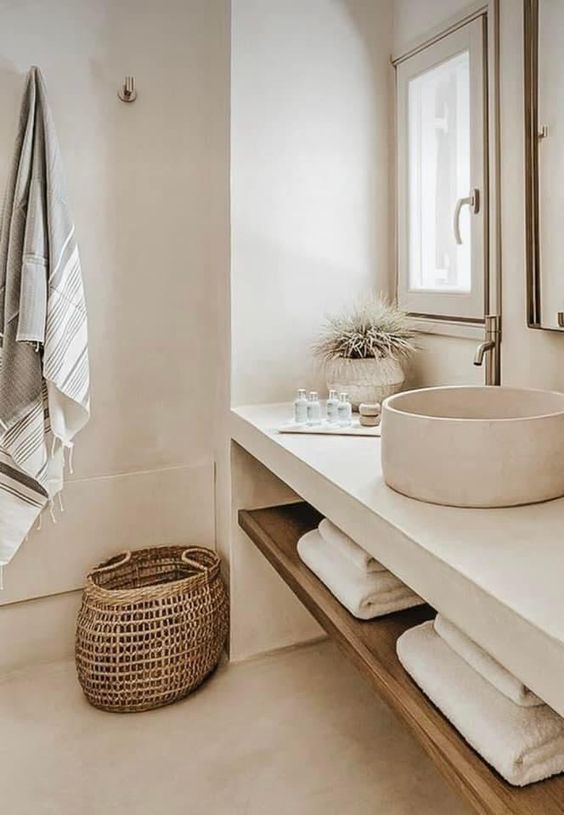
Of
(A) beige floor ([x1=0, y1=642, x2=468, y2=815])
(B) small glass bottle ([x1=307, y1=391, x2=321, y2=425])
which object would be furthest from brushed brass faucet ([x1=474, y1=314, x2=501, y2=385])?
(A) beige floor ([x1=0, y1=642, x2=468, y2=815])

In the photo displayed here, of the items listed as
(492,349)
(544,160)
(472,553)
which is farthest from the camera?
(492,349)

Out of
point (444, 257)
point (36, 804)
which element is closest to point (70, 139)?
point (444, 257)

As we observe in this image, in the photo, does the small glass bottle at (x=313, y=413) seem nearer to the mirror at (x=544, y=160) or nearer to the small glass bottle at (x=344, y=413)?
the small glass bottle at (x=344, y=413)

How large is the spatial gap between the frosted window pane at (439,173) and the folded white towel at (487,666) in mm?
961

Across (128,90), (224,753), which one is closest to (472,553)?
(224,753)

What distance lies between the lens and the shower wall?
5.98 ft

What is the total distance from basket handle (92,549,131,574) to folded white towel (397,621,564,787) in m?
1.07

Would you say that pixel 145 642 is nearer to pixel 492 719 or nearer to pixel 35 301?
pixel 35 301

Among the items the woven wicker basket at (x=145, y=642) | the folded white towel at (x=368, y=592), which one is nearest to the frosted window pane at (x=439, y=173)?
the folded white towel at (x=368, y=592)

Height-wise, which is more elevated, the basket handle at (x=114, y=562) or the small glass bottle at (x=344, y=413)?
the small glass bottle at (x=344, y=413)

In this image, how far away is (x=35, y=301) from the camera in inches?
64.9

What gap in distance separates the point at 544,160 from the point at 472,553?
3.03ft

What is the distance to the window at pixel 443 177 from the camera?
1663 millimetres

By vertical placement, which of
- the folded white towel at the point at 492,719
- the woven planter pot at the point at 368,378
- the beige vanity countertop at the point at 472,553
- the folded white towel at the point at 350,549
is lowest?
the folded white towel at the point at 492,719
